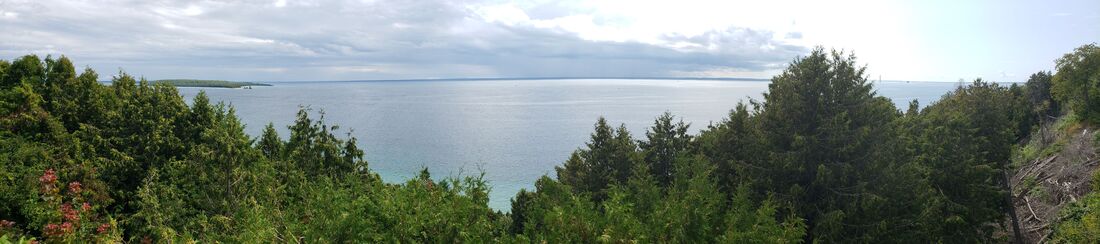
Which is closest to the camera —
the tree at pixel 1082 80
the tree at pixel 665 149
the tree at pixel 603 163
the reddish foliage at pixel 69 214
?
the reddish foliage at pixel 69 214

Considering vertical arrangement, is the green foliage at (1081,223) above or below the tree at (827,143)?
below

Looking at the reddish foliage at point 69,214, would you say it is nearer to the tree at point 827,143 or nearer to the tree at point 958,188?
the tree at point 827,143

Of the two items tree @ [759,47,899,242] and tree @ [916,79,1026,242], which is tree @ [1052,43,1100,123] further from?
tree @ [759,47,899,242]

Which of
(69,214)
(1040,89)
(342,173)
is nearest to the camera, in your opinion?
(69,214)

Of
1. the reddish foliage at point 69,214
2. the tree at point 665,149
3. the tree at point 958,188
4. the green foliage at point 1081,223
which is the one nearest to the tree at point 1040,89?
the tree at point 958,188

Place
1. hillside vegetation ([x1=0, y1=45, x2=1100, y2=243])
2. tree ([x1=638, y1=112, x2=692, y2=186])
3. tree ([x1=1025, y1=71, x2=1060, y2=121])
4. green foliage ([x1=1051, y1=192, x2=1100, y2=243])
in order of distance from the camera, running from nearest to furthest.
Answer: hillside vegetation ([x1=0, y1=45, x2=1100, y2=243]) < green foliage ([x1=1051, y1=192, x2=1100, y2=243]) < tree ([x1=638, y1=112, x2=692, y2=186]) < tree ([x1=1025, y1=71, x2=1060, y2=121])

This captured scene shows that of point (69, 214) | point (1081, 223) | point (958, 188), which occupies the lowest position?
point (1081, 223)

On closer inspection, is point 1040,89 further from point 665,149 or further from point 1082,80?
point 665,149

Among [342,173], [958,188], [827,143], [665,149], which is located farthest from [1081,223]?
[342,173]

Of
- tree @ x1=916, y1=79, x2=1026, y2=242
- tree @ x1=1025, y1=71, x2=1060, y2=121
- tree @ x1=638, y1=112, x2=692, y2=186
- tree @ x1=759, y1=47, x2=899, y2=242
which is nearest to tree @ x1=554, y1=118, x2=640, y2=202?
tree @ x1=638, y1=112, x2=692, y2=186

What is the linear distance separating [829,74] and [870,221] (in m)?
4.90

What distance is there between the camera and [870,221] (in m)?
18.7

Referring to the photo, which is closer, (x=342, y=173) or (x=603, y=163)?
(x=342, y=173)

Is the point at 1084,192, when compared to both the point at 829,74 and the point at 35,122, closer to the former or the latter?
the point at 829,74
